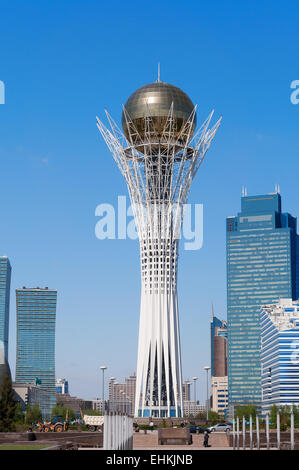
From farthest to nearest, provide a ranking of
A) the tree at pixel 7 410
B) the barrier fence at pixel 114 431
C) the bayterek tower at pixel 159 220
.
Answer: the bayterek tower at pixel 159 220
the tree at pixel 7 410
the barrier fence at pixel 114 431

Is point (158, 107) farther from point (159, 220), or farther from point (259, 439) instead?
point (259, 439)

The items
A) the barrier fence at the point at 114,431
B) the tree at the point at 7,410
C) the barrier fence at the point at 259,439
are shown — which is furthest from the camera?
the tree at the point at 7,410

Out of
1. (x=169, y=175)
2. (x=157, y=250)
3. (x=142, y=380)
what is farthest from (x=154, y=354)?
(x=169, y=175)

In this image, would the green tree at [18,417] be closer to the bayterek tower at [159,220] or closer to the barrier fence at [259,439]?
the bayterek tower at [159,220]

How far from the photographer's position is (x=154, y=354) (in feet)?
392

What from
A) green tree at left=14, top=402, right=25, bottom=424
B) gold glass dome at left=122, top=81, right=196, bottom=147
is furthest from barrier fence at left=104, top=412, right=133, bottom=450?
gold glass dome at left=122, top=81, right=196, bottom=147

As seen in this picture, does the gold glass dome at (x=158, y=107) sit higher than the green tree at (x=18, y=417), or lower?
higher

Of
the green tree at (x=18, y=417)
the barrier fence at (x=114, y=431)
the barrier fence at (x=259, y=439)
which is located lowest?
the green tree at (x=18, y=417)

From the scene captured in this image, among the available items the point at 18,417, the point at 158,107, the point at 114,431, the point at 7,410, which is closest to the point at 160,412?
the point at 18,417

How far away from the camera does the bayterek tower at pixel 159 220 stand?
119500 mm

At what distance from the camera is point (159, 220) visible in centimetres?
11994

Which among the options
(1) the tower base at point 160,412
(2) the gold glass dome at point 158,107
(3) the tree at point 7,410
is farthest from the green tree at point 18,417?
(2) the gold glass dome at point 158,107
